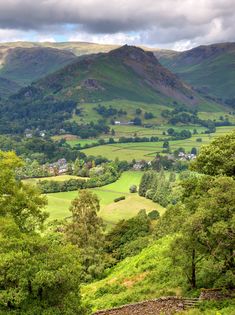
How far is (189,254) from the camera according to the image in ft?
105

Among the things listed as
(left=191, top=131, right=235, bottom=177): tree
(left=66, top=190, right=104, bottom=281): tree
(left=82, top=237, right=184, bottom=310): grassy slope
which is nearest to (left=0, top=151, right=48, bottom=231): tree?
(left=82, top=237, right=184, bottom=310): grassy slope

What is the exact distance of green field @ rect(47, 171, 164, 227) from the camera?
11825 cm

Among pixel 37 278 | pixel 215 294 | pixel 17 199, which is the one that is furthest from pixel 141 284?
pixel 37 278

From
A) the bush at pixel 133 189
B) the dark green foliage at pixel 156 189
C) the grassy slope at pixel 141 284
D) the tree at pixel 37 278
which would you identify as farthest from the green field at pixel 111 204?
the tree at pixel 37 278

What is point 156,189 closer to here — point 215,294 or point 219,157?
point 219,157

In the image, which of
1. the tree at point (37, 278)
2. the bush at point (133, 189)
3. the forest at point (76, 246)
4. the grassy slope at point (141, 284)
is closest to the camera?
the tree at point (37, 278)

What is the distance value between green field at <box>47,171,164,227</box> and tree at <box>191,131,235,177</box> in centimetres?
7173

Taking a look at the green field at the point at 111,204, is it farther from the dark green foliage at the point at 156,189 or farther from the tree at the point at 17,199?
the tree at the point at 17,199

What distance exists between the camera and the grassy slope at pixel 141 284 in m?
36.9

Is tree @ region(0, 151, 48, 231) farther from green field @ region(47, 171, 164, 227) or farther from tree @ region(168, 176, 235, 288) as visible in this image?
green field @ region(47, 171, 164, 227)

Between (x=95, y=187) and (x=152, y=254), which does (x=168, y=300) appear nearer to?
(x=152, y=254)

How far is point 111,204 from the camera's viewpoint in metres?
132

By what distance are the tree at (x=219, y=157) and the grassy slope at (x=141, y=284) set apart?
26.3 ft

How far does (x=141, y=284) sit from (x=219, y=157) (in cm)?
1360
